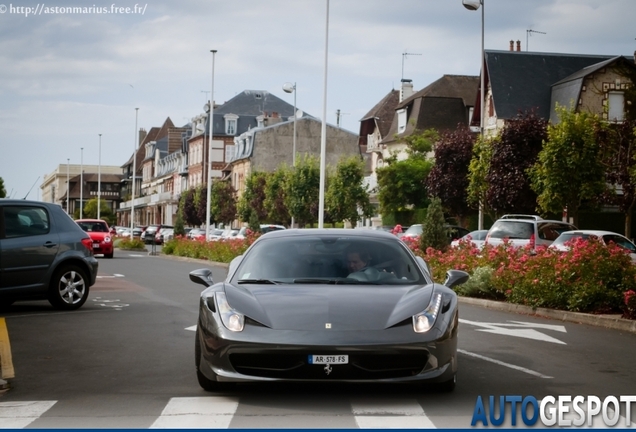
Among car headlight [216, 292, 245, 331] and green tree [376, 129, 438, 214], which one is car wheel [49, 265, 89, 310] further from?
green tree [376, 129, 438, 214]

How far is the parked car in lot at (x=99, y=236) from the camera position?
45.7 m

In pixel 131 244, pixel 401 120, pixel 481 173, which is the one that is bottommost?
pixel 131 244

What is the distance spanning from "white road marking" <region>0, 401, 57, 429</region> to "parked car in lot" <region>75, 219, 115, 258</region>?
37427 mm

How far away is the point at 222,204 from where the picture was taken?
103 metres

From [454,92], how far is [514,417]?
236 feet

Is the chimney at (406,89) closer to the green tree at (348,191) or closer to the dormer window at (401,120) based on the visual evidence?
the dormer window at (401,120)

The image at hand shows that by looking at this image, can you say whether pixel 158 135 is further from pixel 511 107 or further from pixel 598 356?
pixel 598 356

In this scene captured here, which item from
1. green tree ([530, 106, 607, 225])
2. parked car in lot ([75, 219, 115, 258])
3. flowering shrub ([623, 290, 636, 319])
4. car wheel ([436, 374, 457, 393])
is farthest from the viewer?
parked car in lot ([75, 219, 115, 258])

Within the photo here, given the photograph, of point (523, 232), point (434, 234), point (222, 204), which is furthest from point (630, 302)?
point (222, 204)

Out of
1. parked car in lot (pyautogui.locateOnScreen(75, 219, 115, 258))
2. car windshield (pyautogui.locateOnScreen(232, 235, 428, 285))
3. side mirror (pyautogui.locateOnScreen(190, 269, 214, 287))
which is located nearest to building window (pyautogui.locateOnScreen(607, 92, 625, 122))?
parked car in lot (pyautogui.locateOnScreen(75, 219, 115, 258))

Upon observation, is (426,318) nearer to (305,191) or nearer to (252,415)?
(252,415)

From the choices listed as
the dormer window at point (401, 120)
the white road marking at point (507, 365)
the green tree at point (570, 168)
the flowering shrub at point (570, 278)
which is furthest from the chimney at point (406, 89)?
the white road marking at point (507, 365)

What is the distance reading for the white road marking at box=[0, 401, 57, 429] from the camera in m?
A: 7.34

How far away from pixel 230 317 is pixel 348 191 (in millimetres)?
63192
